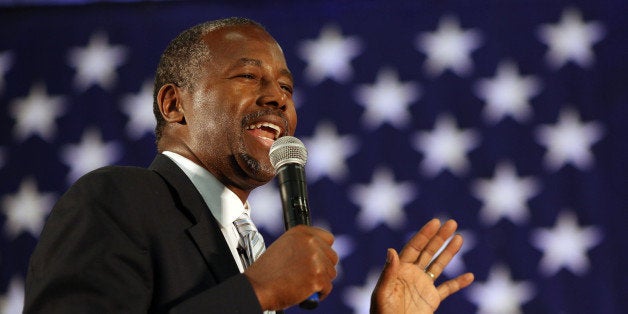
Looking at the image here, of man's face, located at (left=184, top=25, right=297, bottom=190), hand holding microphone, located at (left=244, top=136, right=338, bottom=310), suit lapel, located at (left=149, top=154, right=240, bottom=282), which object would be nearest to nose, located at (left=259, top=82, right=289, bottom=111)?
man's face, located at (left=184, top=25, right=297, bottom=190)

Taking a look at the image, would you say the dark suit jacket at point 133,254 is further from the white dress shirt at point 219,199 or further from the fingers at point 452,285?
the fingers at point 452,285

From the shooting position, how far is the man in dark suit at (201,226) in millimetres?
1262

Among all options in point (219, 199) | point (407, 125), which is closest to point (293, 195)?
point (219, 199)

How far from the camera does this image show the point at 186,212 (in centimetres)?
155

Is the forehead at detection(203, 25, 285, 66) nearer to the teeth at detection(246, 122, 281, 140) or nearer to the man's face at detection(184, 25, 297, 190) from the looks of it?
the man's face at detection(184, 25, 297, 190)

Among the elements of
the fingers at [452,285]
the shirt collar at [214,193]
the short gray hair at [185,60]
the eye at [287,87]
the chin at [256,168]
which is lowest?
the fingers at [452,285]

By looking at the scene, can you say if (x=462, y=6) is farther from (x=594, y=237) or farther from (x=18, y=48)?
(x=18, y=48)

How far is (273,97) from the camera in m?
1.86

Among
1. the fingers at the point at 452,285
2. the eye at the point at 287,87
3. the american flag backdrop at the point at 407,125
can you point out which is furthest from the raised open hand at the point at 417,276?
the american flag backdrop at the point at 407,125

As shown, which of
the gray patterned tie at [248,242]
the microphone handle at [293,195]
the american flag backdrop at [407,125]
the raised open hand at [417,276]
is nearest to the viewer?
the microphone handle at [293,195]

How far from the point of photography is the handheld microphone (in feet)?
4.45

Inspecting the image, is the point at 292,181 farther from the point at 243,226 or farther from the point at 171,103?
the point at 171,103

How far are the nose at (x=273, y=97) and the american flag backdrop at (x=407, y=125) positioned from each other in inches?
55.0

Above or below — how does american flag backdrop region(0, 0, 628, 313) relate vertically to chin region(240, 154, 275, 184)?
above
